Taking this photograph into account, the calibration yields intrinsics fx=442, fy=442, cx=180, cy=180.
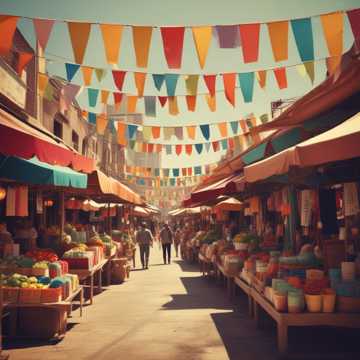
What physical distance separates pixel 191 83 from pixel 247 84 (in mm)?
1488

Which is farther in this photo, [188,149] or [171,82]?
[188,149]

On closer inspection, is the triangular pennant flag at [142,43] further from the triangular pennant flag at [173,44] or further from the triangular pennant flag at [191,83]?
the triangular pennant flag at [191,83]

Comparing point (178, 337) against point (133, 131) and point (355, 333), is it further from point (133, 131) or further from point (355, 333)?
point (133, 131)

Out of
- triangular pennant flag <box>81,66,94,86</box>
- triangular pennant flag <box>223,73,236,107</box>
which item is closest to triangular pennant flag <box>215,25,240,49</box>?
triangular pennant flag <box>223,73,236,107</box>

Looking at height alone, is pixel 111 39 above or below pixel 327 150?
above

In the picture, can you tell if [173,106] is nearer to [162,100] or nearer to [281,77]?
[162,100]

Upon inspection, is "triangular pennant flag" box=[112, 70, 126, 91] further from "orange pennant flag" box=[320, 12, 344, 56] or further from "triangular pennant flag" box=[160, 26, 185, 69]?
"orange pennant flag" box=[320, 12, 344, 56]

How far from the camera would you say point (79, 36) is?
852 centimetres

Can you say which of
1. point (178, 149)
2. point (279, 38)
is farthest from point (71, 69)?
point (178, 149)

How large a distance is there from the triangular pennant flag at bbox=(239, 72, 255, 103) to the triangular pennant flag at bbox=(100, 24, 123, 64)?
3762 millimetres

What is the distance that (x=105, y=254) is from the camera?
1346 cm

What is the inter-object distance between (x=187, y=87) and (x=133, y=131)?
6207mm

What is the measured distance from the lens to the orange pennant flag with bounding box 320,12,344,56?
26.2ft

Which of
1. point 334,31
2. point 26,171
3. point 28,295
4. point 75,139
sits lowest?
point 28,295
